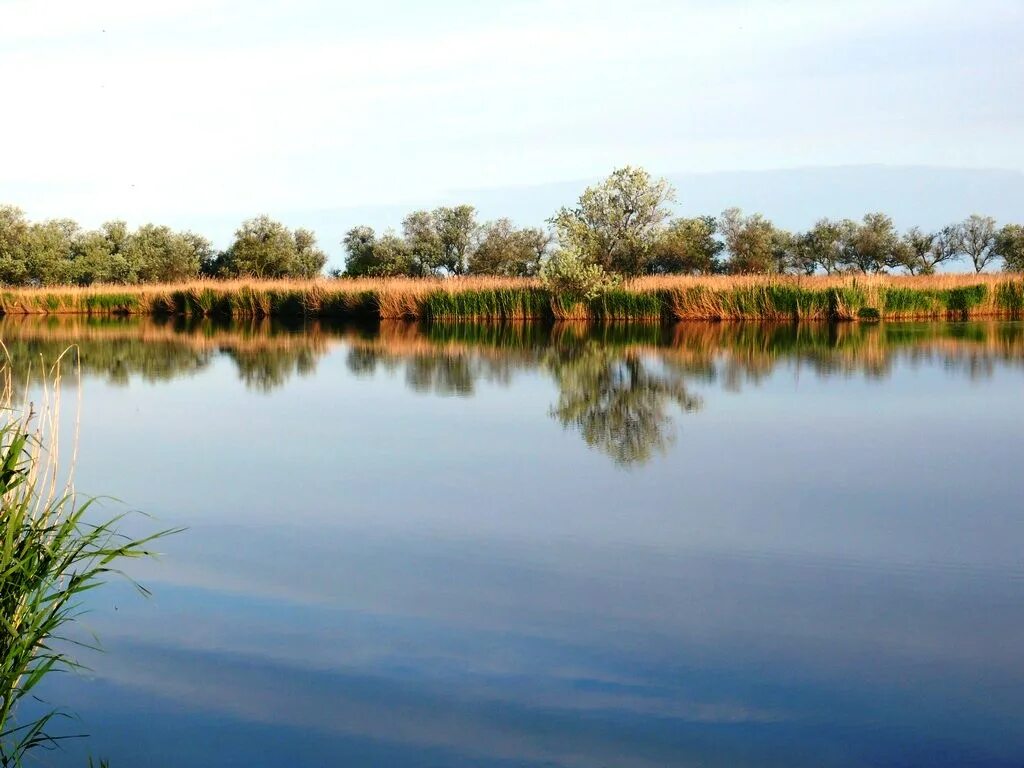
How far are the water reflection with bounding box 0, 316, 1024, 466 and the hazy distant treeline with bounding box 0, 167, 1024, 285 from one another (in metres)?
16.5

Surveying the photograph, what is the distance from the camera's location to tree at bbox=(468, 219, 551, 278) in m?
43.3

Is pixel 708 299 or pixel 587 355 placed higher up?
pixel 708 299

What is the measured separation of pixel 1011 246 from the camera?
4722cm

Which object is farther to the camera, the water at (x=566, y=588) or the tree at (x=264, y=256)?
the tree at (x=264, y=256)

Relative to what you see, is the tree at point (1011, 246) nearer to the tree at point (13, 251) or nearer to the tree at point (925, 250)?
the tree at point (925, 250)

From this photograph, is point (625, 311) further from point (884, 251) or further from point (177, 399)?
point (884, 251)

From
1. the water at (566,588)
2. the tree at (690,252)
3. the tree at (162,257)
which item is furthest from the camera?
the tree at (162,257)

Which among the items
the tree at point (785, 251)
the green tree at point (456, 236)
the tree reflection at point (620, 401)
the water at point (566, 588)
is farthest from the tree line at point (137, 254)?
the water at point (566, 588)

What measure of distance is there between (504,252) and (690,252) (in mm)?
6910

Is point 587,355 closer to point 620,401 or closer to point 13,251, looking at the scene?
point 620,401

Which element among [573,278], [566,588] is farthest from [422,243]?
[566,588]

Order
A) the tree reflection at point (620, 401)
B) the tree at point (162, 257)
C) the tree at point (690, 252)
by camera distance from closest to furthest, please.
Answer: the tree reflection at point (620, 401) < the tree at point (690, 252) < the tree at point (162, 257)

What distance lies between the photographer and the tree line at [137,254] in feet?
141

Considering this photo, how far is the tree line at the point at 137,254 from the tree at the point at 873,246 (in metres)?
21.8
